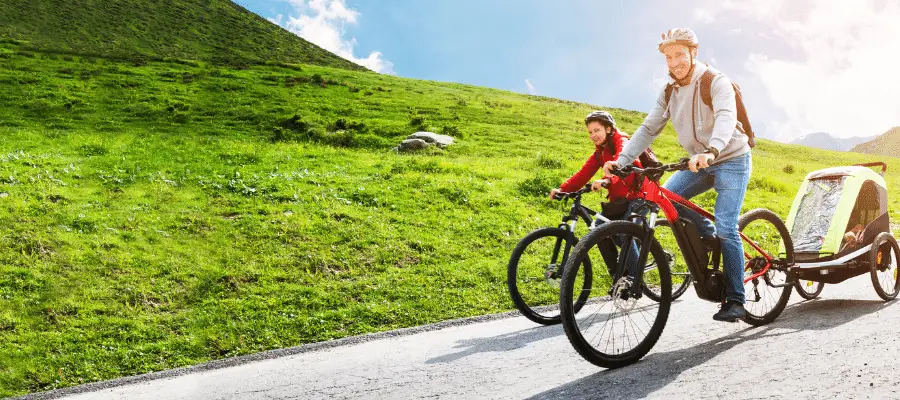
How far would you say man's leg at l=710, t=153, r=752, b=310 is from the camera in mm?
5988

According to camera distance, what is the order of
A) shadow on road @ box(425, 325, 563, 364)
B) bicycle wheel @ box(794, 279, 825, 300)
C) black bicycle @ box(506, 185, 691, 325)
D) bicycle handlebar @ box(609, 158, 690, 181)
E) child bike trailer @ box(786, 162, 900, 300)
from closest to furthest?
bicycle handlebar @ box(609, 158, 690, 181) < shadow on road @ box(425, 325, 563, 364) < black bicycle @ box(506, 185, 691, 325) < child bike trailer @ box(786, 162, 900, 300) < bicycle wheel @ box(794, 279, 825, 300)

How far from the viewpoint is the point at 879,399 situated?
4227mm

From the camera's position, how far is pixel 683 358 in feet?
18.1

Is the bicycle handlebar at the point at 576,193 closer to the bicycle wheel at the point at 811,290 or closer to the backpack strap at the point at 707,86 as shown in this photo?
the backpack strap at the point at 707,86

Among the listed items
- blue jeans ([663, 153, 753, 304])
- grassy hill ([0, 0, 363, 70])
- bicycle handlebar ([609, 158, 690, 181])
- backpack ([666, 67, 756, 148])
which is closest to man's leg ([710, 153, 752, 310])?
blue jeans ([663, 153, 753, 304])

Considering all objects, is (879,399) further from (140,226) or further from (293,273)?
(140,226)

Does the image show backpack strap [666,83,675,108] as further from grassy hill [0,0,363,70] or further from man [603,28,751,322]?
grassy hill [0,0,363,70]

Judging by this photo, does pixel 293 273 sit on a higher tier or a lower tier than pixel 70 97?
lower

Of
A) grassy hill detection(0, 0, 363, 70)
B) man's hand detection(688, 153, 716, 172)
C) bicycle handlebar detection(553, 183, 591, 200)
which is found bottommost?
bicycle handlebar detection(553, 183, 591, 200)

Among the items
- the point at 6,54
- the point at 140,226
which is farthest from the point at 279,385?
the point at 6,54

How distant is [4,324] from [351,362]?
19.9 feet

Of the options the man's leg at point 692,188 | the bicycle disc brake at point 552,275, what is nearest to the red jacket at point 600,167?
the bicycle disc brake at point 552,275

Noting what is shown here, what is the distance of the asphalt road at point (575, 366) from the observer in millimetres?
4746

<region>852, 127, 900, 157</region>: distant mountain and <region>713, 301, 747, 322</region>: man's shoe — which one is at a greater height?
<region>852, 127, 900, 157</region>: distant mountain
